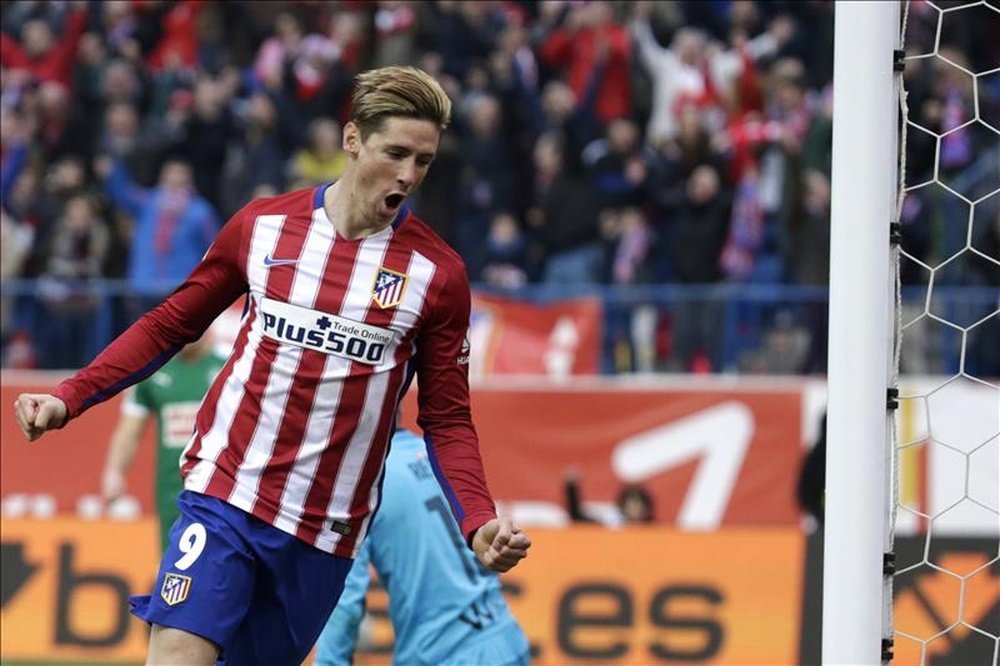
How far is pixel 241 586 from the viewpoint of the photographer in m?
4.77

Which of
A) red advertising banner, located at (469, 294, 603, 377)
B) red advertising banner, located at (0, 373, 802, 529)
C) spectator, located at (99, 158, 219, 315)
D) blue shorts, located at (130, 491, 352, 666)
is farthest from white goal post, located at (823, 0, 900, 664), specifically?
spectator, located at (99, 158, 219, 315)

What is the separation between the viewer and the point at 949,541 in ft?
31.3

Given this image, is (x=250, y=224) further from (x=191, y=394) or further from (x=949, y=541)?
(x=949, y=541)

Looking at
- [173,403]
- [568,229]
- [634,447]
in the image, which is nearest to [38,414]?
[173,403]

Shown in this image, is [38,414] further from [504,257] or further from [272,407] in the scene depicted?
[504,257]

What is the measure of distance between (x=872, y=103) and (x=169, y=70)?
41.9ft

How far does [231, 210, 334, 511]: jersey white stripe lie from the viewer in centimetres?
484

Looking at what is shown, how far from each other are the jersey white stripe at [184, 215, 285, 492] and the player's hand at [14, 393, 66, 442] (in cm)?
43

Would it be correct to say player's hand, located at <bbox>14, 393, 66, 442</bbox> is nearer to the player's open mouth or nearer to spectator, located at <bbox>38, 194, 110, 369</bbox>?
the player's open mouth

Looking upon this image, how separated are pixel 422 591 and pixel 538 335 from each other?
797 cm

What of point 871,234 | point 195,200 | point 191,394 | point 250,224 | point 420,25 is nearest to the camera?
point 871,234

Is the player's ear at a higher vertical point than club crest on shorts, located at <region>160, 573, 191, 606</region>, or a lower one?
higher

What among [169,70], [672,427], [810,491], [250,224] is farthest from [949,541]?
[169,70]

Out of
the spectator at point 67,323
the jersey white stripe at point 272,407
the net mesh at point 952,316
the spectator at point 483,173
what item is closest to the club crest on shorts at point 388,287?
the jersey white stripe at point 272,407
